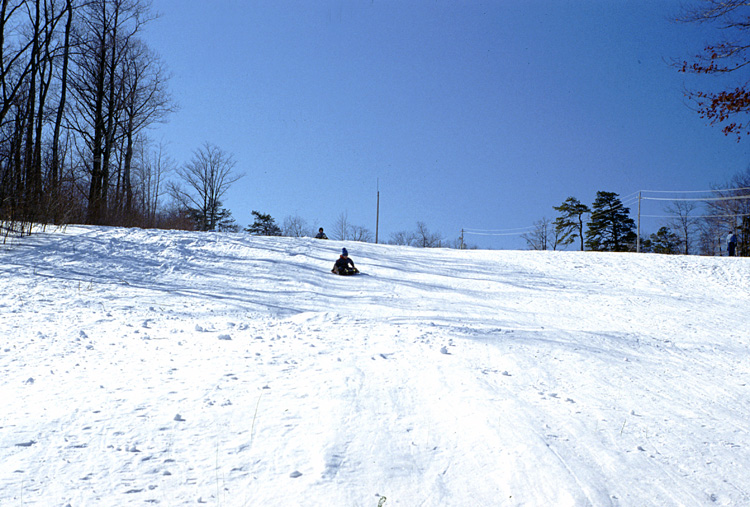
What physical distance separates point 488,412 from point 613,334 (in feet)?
14.5

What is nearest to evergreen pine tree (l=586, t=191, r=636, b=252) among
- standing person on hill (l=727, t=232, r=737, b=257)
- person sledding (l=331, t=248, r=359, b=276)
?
standing person on hill (l=727, t=232, r=737, b=257)

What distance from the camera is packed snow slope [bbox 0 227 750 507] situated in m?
2.81

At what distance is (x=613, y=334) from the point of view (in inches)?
282

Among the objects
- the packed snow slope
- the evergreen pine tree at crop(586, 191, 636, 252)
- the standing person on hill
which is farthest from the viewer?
the evergreen pine tree at crop(586, 191, 636, 252)

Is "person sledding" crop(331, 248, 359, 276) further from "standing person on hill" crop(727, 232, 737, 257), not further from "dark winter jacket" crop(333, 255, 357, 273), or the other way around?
"standing person on hill" crop(727, 232, 737, 257)

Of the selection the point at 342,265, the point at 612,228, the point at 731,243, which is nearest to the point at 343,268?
the point at 342,265

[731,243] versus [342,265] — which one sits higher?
[731,243]

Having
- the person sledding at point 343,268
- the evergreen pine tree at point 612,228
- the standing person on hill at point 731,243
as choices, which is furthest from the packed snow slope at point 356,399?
the evergreen pine tree at point 612,228

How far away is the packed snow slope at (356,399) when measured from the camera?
281 centimetres

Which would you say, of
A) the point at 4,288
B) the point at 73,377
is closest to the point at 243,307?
the point at 73,377

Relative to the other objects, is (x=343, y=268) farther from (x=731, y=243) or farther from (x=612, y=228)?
(x=612, y=228)

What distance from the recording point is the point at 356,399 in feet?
13.3

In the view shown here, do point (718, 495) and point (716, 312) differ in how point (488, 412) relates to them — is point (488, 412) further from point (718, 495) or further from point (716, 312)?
point (716, 312)

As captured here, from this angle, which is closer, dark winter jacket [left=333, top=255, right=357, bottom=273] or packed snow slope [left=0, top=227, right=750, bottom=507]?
packed snow slope [left=0, top=227, right=750, bottom=507]
